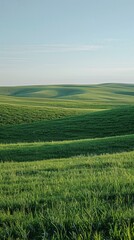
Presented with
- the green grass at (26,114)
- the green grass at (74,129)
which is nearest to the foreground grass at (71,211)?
the green grass at (74,129)

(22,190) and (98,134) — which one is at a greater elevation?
(22,190)

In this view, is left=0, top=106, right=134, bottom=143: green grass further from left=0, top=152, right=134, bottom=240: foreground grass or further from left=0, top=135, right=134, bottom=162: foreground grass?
left=0, top=152, right=134, bottom=240: foreground grass

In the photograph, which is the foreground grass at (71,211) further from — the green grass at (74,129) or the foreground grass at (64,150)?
the green grass at (74,129)

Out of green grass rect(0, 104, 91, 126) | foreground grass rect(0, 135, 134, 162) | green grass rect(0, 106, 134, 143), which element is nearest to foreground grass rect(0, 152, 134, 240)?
foreground grass rect(0, 135, 134, 162)

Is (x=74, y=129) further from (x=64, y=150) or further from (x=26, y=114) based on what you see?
(x=64, y=150)

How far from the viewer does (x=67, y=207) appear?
5453 millimetres

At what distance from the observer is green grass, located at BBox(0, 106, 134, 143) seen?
3891 cm

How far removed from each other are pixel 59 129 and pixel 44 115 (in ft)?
62.6

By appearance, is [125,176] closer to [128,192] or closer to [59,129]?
[128,192]

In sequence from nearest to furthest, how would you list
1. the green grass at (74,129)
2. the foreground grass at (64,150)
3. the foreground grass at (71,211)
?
the foreground grass at (71,211) → the foreground grass at (64,150) → the green grass at (74,129)

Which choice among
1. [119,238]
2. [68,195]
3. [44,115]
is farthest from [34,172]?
[44,115]

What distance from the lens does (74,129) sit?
42.1 metres

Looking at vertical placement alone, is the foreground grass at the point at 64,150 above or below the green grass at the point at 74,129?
above

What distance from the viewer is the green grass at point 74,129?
3891cm
